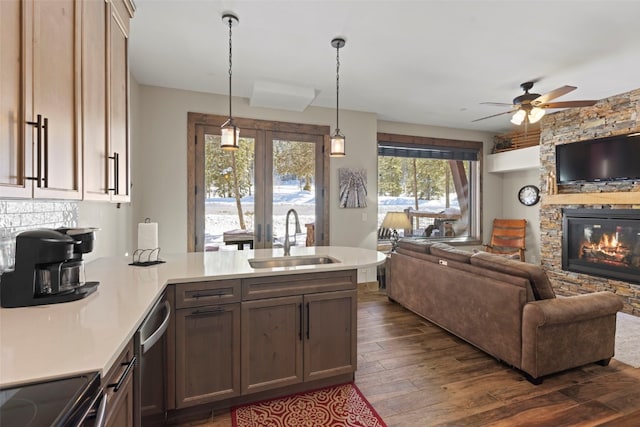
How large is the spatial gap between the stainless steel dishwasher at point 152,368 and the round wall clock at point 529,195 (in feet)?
21.1

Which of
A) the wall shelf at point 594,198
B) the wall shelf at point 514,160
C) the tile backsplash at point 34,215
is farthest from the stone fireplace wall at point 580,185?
the tile backsplash at point 34,215

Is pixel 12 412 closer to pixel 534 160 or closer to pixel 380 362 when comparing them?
pixel 380 362

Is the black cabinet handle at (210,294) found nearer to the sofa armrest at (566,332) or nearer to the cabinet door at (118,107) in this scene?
the cabinet door at (118,107)

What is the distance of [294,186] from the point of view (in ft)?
15.6

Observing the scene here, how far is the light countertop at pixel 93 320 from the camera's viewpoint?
0.86 meters

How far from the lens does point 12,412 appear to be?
0.68 m

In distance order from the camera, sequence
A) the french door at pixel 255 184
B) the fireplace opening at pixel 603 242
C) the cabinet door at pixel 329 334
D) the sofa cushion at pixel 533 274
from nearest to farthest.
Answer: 1. the cabinet door at pixel 329 334
2. the sofa cushion at pixel 533 274
3. the fireplace opening at pixel 603 242
4. the french door at pixel 255 184

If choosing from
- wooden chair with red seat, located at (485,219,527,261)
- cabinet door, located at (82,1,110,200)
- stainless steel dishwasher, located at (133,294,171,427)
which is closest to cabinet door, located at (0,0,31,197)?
cabinet door, located at (82,1,110,200)

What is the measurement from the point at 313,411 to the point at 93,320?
1.48m

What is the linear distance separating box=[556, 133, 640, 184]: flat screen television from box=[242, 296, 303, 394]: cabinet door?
4.76 m

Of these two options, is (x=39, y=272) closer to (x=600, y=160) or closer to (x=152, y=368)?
(x=152, y=368)

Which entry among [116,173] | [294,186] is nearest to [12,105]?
[116,173]

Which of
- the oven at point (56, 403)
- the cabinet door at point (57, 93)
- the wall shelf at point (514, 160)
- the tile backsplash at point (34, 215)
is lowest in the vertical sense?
the oven at point (56, 403)

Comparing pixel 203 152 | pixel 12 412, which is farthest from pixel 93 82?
pixel 203 152
